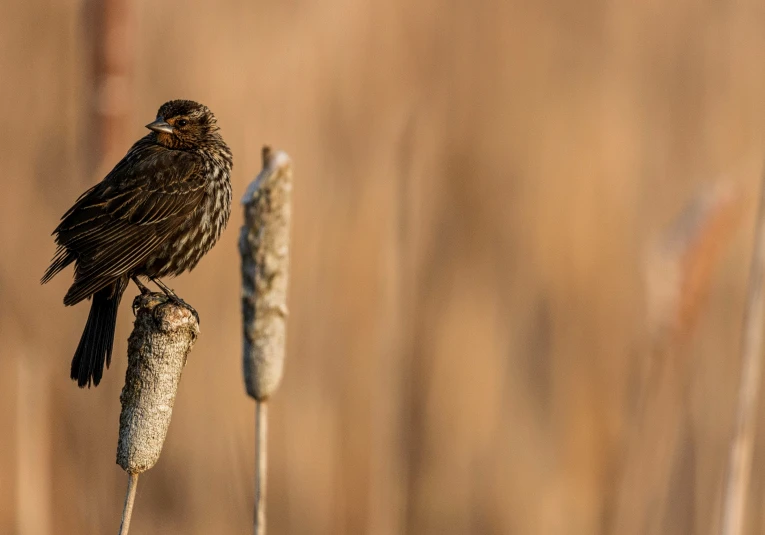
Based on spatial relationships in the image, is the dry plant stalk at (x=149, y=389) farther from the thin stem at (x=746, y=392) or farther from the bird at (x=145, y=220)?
the thin stem at (x=746, y=392)

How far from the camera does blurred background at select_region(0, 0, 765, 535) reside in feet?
9.07

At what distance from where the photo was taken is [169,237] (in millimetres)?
2111

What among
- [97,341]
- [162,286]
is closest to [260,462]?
[97,341]

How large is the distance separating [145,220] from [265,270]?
3.33 ft

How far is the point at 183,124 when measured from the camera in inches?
91.7

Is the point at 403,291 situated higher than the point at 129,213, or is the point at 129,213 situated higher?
the point at 129,213

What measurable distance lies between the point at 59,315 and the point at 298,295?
0.74 metres

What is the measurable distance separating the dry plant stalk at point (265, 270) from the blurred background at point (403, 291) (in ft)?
3.77

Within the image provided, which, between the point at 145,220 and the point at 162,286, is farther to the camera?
the point at 162,286

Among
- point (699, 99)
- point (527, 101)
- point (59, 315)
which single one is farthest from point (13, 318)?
point (699, 99)

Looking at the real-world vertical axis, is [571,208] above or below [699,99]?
below

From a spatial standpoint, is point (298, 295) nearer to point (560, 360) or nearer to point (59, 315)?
point (59, 315)

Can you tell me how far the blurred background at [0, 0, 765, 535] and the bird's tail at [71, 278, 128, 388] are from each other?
0.31 meters

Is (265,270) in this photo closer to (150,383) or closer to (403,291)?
(150,383)
